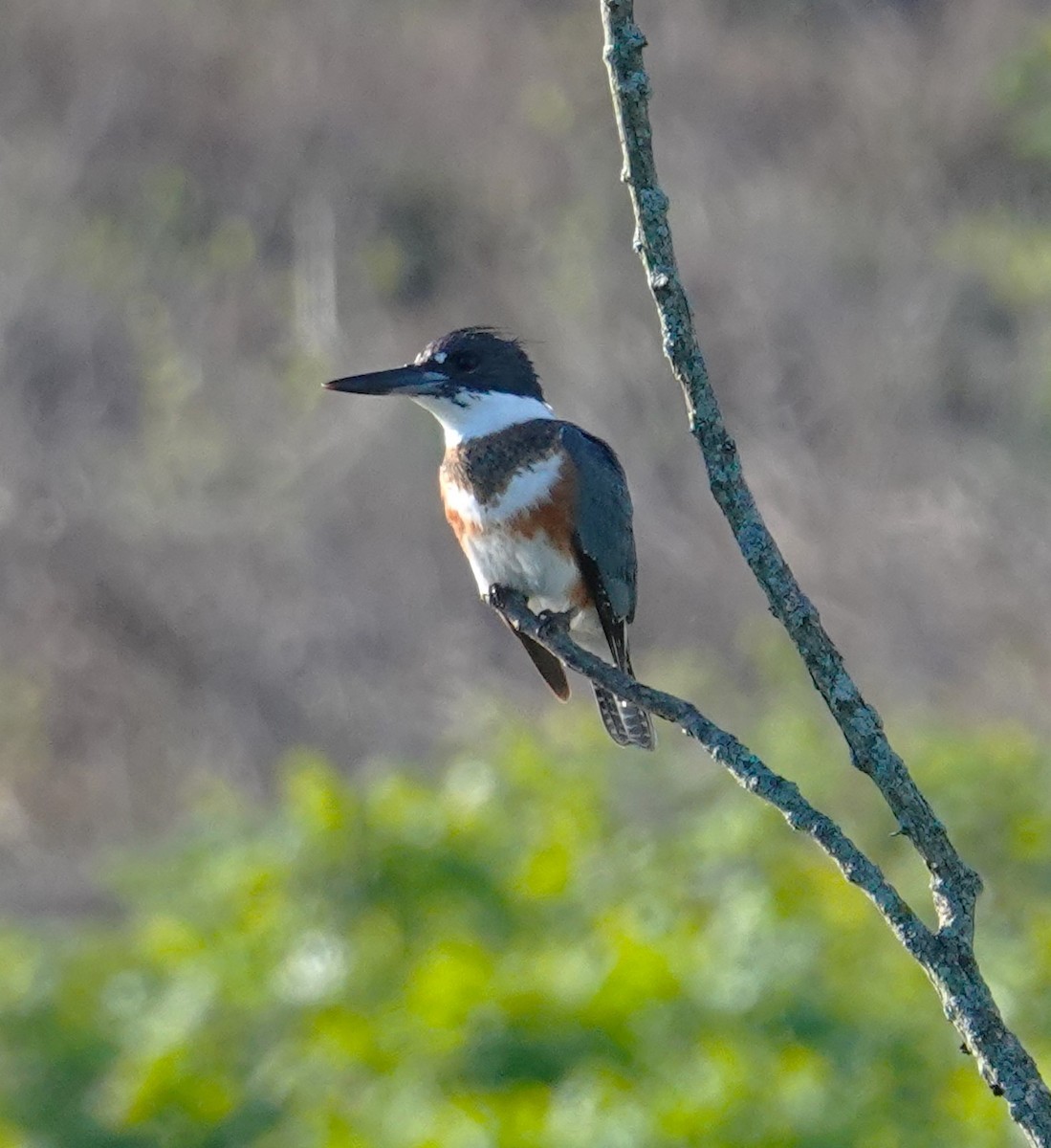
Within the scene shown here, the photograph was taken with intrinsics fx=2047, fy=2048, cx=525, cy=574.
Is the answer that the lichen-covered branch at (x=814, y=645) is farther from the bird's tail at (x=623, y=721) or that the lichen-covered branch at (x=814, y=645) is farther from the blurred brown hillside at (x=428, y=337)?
the blurred brown hillside at (x=428, y=337)

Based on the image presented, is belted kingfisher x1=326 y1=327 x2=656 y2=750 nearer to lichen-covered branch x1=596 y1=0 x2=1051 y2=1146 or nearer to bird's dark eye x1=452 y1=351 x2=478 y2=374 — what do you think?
bird's dark eye x1=452 y1=351 x2=478 y2=374

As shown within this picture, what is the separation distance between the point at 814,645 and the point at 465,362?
68.8 inches

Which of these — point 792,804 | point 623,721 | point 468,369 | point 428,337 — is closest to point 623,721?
point 623,721

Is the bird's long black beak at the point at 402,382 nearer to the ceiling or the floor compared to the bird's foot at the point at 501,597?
nearer to the ceiling

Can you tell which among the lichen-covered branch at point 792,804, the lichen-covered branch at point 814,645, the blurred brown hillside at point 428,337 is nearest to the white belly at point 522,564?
the lichen-covered branch at point 792,804

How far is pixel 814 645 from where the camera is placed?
1.57m

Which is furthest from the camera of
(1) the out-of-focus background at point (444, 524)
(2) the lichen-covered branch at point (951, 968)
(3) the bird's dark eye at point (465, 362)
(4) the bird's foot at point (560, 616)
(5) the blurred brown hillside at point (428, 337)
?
(5) the blurred brown hillside at point (428, 337)

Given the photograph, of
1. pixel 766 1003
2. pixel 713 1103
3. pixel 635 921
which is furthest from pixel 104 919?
pixel 713 1103

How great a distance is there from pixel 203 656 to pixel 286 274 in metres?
4.42

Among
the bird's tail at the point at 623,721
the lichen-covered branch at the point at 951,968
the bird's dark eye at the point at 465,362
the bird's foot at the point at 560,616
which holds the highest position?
the bird's dark eye at the point at 465,362

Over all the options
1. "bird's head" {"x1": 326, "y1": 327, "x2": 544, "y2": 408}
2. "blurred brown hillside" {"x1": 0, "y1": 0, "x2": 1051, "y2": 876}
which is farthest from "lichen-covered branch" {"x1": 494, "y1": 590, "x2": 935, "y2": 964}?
"blurred brown hillside" {"x1": 0, "y1": 0, "x2": 1051, "y2": 876}

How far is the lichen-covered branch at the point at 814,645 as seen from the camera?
4.74 feet

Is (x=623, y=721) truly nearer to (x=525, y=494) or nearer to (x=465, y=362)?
(x=525, y=494)

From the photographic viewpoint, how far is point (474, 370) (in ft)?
10.6
